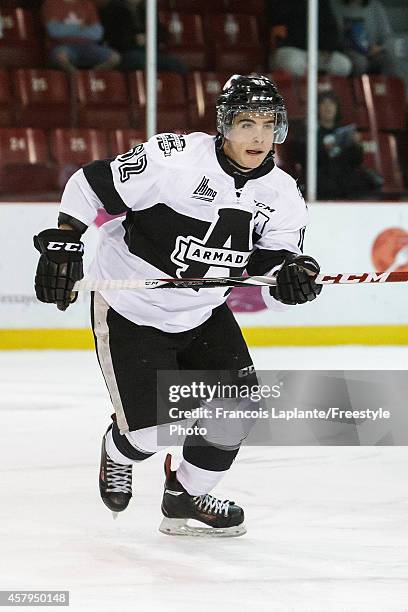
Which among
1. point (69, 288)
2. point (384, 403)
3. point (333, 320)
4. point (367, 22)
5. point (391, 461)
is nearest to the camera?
point (69, 288)

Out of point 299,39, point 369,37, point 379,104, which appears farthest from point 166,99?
point 369,37

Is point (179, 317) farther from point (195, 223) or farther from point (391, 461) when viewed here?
point (391, 461)

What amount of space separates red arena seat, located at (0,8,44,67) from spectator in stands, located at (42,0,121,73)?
0.22 m

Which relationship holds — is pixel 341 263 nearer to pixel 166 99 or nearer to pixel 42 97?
pixel 166 99

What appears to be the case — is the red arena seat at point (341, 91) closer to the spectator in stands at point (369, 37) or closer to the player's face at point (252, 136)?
the spectator in stands at point (369, 37)

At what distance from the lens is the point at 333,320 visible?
633 cm

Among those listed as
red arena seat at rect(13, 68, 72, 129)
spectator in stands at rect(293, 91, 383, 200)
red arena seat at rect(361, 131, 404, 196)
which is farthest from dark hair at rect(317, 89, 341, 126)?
red arena seat at rect(13, 68, 72, 129)

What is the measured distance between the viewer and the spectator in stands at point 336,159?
253 inches

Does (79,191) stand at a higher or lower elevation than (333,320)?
higher

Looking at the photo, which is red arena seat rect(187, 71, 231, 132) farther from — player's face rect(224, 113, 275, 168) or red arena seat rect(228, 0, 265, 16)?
player's face rect(224, 113, 275, 168)

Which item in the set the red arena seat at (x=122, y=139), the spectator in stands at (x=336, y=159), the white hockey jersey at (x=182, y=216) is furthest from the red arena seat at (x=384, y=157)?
the white hockey jersey at (x=182, y=216)

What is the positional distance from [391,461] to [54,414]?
1303 mm

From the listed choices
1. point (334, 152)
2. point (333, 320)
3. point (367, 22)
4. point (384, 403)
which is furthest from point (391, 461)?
point (367, 22)

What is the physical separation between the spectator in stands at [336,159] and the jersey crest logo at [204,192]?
3684 millimetres
